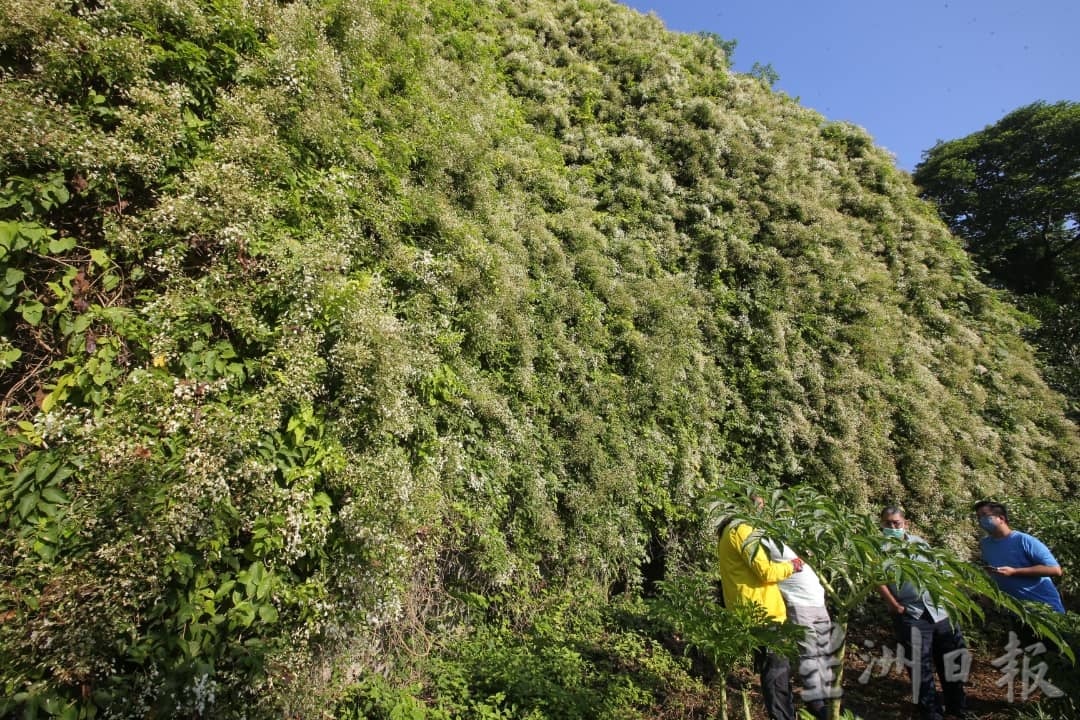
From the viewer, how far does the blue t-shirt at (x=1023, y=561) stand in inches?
168

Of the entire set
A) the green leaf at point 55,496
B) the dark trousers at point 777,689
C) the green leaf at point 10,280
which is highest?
the green leaf at point 10,280

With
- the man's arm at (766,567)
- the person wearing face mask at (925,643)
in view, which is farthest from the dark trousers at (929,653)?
the man's arm at (766,567)

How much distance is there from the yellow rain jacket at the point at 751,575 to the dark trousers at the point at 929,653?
1996mm

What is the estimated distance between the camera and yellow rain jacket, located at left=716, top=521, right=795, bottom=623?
3.12 meters

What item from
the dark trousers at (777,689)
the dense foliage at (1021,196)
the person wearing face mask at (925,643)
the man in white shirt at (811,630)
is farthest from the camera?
the dense foliage at (1021,196)

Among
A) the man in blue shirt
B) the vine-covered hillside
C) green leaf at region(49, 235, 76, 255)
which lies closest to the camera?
the vine-covered hillside

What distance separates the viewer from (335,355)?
3.00 meters

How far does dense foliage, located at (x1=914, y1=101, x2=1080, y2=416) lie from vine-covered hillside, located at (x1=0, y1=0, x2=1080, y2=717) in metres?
14.5

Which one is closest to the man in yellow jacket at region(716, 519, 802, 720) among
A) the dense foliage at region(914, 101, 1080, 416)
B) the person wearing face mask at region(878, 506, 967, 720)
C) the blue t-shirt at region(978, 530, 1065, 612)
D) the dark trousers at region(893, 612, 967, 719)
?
the person wearing face mask at region(878, 506, 967, 720)

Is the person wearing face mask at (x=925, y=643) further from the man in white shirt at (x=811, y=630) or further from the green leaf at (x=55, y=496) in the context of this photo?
the green leaf at (x=55, y=496)
